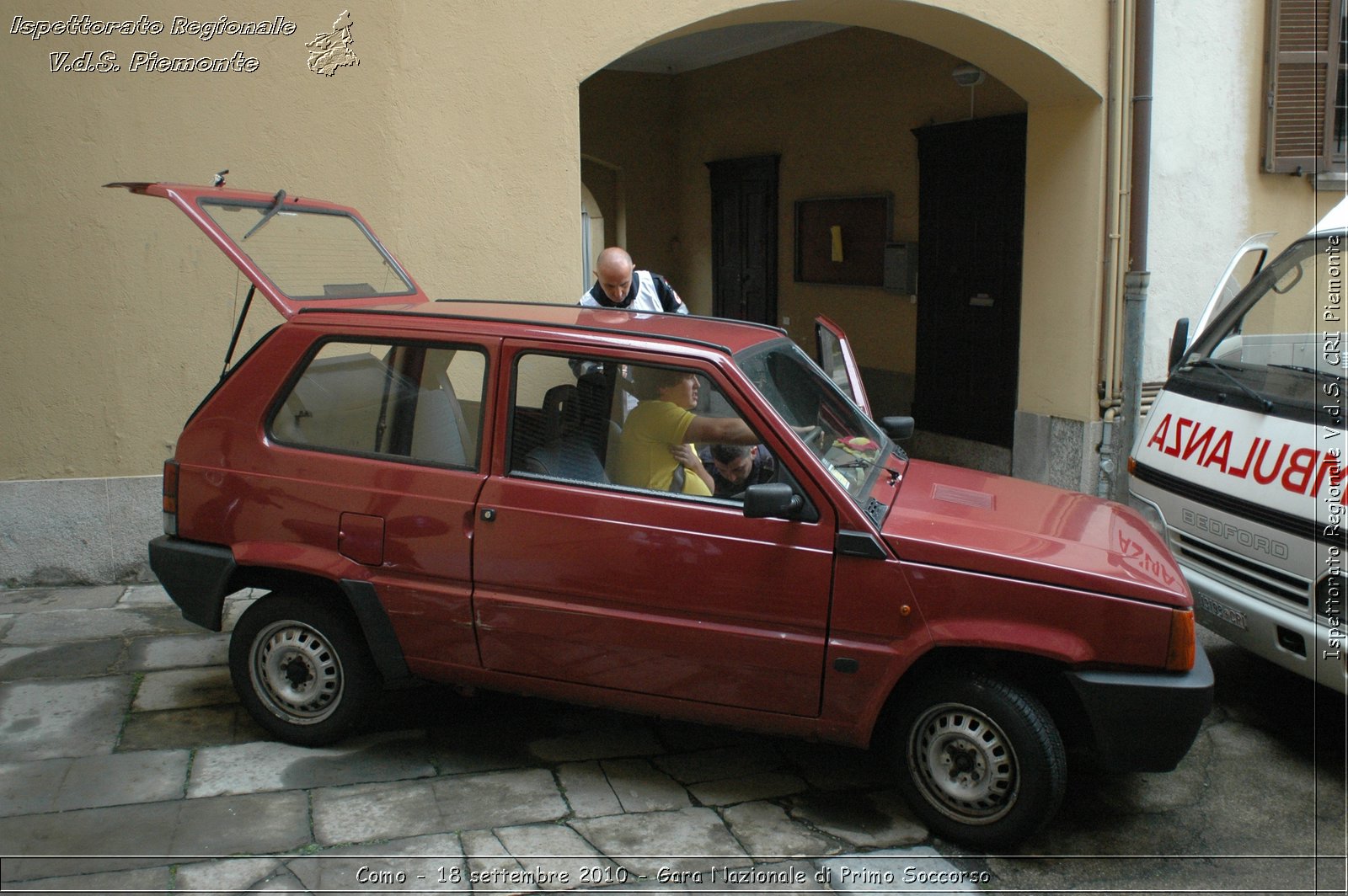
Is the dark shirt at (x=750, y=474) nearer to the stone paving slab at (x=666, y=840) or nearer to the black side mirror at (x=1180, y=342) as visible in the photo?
the stone paving slab at (x=666, y=840)

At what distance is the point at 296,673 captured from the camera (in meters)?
4.40

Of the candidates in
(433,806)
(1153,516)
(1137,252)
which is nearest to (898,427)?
(1153,516)

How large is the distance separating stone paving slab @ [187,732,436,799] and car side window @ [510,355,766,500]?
4.17 feet

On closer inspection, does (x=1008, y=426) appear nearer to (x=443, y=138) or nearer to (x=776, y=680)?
(x=443, y=138)

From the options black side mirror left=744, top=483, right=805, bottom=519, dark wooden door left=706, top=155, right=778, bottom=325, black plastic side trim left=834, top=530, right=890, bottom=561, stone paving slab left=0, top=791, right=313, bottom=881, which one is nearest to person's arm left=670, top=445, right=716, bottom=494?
black side mirror left=744, top=483, right=805, bottom=519

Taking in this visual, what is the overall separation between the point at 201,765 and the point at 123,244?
340 cm

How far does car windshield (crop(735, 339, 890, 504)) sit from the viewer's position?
4.04 meters

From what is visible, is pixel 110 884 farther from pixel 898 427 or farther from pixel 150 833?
pixel 898 427

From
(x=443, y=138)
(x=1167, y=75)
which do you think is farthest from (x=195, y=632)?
(x=1167, y=75)

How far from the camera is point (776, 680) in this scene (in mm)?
3879

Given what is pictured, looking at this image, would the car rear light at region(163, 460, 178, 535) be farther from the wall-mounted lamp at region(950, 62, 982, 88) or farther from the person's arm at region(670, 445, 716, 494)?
the wall-mounted lamp at region(950, 62, 982, 88)

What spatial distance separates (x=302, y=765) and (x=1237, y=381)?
14.2 feet

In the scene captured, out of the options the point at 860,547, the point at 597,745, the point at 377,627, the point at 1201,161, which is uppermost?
the point at 1201,161

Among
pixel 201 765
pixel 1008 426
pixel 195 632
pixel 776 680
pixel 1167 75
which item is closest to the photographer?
pixel 776 680
